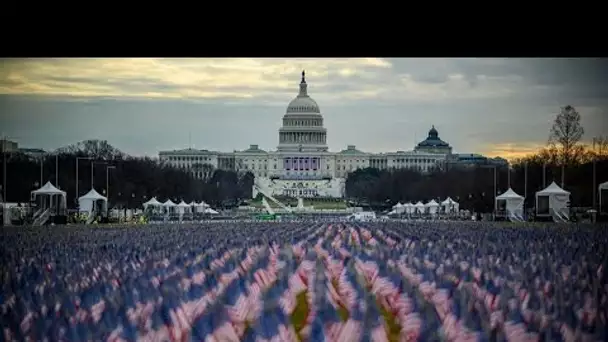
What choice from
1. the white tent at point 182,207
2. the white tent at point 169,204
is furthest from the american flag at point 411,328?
the white tent at point 169,204

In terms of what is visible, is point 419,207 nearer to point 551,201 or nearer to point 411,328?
point 551,201

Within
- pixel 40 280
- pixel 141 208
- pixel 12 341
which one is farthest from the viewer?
pixel 141 208

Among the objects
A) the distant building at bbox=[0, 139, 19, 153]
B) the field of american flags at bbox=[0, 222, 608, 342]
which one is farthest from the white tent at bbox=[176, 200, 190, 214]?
the field of american flags at bbox=[0, 222, 608, 342]

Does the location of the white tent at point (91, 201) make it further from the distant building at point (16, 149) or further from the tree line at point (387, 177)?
the distant building at point (16, 149)

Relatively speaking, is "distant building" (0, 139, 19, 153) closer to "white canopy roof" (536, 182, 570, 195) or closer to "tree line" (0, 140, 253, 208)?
"tree line" (0, 140, 253, 208)
